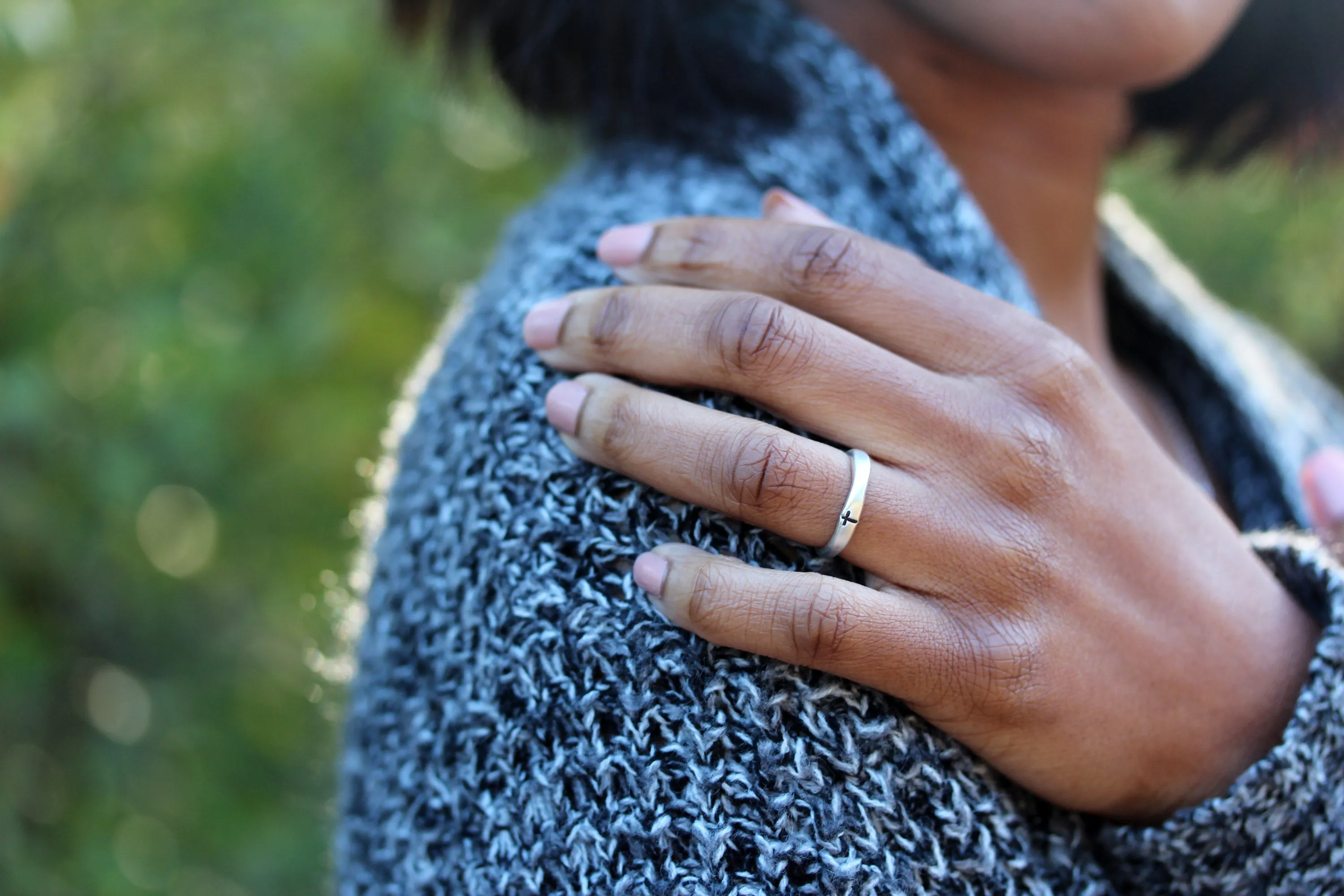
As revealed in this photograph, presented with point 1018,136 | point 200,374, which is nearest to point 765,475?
point 1018,136

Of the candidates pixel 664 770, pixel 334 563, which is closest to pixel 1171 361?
pixel 664 770

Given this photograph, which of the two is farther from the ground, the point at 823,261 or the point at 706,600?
the point at 823,261

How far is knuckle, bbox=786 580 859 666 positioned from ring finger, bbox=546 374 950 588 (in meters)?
0.04

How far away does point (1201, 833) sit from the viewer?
0.66 meters

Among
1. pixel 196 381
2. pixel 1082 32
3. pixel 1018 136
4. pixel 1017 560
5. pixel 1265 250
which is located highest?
pixel 1082 32

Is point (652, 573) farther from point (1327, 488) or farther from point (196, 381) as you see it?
point (196, 381)

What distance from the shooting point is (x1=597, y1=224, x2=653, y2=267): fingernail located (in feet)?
2.35

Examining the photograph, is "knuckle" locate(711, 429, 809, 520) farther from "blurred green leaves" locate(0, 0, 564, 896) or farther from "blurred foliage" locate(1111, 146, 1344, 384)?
"blurred foliage" locate(1111, 146, 1344, 384)

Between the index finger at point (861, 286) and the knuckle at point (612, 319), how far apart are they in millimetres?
47

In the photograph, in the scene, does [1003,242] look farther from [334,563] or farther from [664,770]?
[334,563]

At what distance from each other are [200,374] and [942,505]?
1.04 metres

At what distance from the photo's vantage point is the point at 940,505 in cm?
63

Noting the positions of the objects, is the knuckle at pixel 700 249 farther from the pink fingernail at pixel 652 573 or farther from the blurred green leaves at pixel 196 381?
the blurred green leaves at pixel 196 381

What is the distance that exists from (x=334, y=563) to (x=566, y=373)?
1026 mm
